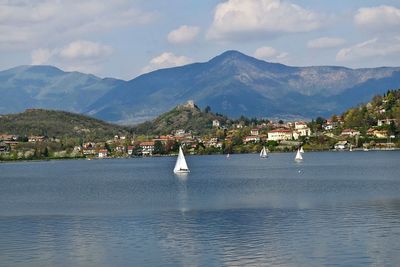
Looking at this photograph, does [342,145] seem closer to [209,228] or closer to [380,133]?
[380,133]

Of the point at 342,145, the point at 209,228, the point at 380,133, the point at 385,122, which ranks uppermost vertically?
the point at 385,122

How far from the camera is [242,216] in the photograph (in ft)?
144

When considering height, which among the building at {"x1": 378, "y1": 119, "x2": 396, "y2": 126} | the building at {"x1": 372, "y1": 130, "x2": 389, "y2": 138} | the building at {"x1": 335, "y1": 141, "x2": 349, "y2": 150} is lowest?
the building at {"x1": 335, "y1": 141, "x2": 349, "y2": 150}

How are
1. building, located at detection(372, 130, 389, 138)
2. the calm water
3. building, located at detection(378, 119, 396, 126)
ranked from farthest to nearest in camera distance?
building, located at detection(378, 119, 396, 126) < building, located at detection(372, 130, 389, 138) < the calm water

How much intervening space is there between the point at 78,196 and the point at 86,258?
3554 centimetres

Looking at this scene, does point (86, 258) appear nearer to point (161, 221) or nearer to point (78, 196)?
point (161, 221)

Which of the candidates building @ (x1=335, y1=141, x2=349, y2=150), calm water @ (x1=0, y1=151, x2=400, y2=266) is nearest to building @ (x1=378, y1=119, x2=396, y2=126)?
A: building @ (x1=335, y1=141, x2=349, y2=150)

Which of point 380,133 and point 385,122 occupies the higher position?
point 385,122

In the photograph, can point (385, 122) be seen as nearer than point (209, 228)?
No

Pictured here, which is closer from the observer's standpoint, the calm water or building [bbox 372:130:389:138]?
the calm water

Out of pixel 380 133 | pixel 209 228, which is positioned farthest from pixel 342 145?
pixel 209 228

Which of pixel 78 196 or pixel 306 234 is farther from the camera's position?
pixel 78 196

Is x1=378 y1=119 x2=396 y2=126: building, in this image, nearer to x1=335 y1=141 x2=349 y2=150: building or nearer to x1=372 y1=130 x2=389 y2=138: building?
x1=372 y1=130 x2=389 y2=138: building

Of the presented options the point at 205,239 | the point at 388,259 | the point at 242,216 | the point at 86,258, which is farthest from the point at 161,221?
the point at 388,259
